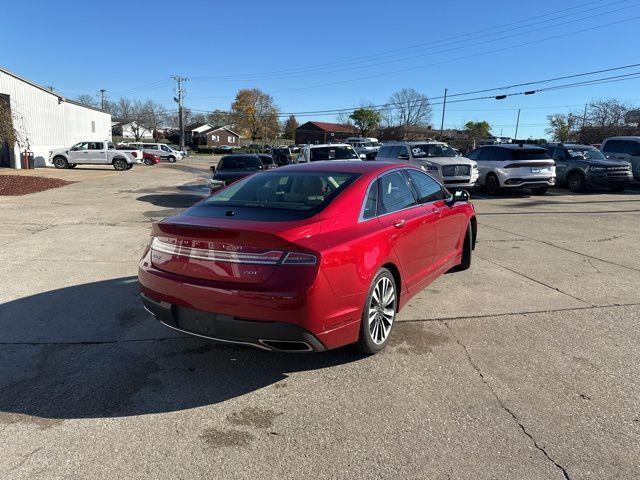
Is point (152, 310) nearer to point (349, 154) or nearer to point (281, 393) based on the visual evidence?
point (281, 393)

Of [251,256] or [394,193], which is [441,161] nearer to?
[394,193]

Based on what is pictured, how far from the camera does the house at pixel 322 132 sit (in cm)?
10462

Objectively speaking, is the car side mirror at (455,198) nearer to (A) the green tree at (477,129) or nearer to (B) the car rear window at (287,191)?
(B) the car rear window at (287,191)

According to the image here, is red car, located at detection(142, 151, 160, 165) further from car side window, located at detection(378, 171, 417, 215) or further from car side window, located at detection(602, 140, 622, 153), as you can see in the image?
car side window, located at detection(378, 171, 417, 215)

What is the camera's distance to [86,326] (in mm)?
4648

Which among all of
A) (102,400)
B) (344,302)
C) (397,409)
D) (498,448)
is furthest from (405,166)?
(102,400)

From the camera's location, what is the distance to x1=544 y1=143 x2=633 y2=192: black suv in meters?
17.0

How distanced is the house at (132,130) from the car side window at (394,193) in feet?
385

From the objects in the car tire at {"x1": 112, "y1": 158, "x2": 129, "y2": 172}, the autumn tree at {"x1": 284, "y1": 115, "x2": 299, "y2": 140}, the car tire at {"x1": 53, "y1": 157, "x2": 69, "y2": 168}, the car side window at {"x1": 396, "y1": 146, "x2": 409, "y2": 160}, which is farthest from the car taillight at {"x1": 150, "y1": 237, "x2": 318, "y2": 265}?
the autumn tree at {"x1": 284, "y1": 115, "x2": 299, "y2": 140}

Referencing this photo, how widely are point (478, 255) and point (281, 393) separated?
5.17 meters

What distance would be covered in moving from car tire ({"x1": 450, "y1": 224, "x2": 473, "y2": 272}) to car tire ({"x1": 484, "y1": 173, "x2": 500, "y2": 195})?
36.6 ft

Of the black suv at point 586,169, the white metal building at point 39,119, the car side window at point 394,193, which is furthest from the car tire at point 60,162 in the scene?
the car side window at point 394,193

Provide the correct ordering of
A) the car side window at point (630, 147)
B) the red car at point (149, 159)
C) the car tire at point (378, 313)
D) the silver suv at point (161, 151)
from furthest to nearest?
the silver suv at point (161, 151) → the red car at point (149, 159) → the car side window at point (630, 147) → the car tire at point (378, 313)

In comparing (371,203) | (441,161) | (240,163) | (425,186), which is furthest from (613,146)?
(371,203)
